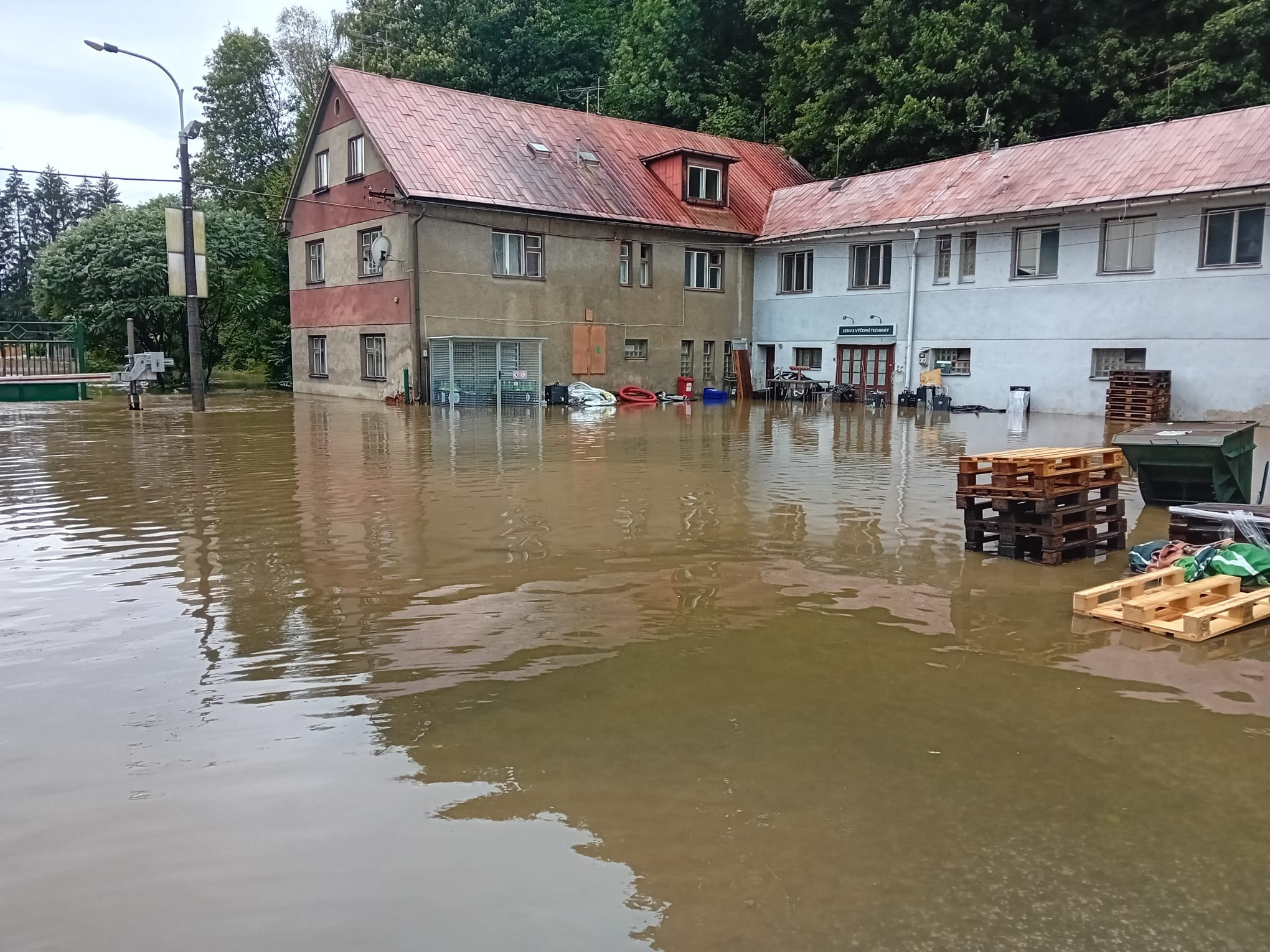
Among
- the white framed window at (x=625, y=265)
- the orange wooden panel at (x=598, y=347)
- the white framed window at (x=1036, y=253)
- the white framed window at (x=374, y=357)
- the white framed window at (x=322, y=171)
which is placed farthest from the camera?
the white framed window at (x=625, y=265)

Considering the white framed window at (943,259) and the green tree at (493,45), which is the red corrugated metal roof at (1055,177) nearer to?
the white framed window at (943,259)

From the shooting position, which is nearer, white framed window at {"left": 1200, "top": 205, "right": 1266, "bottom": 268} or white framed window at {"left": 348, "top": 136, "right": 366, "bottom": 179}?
white framed window at {"left": 1200, "top": 205, "right": 1266, "bottom": 268}

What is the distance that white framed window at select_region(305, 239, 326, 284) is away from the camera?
3281cm

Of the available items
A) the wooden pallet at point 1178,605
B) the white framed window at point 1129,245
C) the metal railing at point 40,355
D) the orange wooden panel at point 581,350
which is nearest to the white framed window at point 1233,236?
the white framed window at point 1129,245

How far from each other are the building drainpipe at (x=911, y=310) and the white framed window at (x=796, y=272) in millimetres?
4175

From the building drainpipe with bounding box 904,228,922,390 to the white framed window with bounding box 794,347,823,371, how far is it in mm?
3626

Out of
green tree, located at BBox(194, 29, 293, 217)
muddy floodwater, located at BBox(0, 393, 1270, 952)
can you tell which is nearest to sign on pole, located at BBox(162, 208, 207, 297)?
muddy floodwater, located at BBox(0, 393, 1270, 952)

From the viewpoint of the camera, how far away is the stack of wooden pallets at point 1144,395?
23.8m

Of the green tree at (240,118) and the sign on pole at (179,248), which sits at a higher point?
the green tree at (240,118)

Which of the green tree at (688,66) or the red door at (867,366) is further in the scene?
the green tree at (688,66)

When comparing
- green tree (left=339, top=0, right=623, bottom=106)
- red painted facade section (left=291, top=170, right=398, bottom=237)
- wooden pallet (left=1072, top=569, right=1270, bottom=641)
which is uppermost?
green tree (left=339, top=0, right=623, bottom=106)

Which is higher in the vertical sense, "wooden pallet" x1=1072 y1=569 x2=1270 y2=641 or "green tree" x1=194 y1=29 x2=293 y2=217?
"green tree" x1=194 y1=29 x2=293 y2=217


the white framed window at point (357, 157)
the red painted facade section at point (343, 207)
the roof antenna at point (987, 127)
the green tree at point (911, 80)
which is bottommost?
the red painted facade section at point (343, 207)

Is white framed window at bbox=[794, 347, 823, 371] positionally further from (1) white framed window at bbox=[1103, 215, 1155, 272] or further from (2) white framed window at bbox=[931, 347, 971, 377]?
(1) white framed window at bbox=[1103, 215, 1155, 272]
